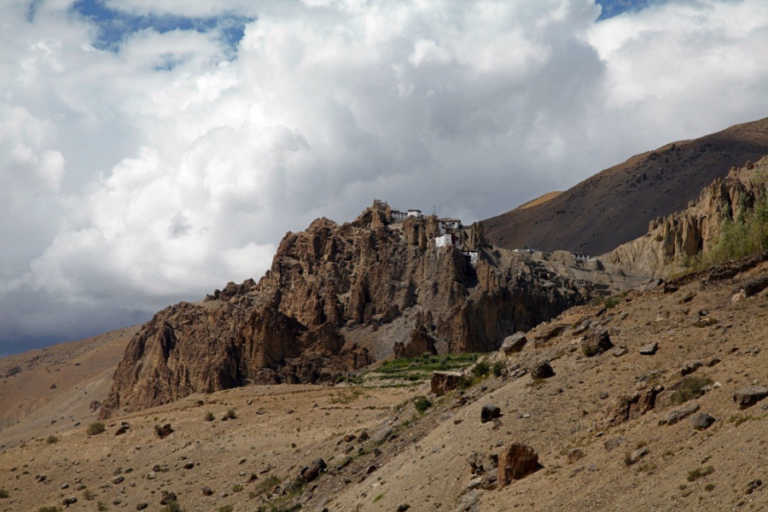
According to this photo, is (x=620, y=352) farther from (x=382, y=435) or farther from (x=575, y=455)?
(x=382, y=435)

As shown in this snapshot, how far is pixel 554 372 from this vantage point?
30281mm

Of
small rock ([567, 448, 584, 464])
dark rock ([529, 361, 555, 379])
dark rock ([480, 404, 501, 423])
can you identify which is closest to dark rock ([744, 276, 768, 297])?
dark rock ([529, 361, 555, 379])

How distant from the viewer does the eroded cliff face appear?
391 ft

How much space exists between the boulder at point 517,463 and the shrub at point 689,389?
12.4 ft

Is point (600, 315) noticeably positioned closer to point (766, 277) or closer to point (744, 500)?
point (766, 277)

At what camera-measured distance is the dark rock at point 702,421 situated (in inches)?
843

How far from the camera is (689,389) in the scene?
77.6 feet

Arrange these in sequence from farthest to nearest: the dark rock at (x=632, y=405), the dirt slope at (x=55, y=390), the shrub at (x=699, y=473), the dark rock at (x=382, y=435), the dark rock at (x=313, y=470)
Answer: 1. the dirt slope at (x=55, y=390)
2. the dark rock at (x=382, y=435)
3. the dark rock at (x=313, y=470)
4. the dark rock at (x=632, y=405)
5. the shrub at (x=699, y=473)

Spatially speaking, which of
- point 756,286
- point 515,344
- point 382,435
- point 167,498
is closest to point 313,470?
point 382,435

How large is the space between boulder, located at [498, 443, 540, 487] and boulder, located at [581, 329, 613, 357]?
7.13 metres

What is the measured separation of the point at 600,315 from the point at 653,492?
1687 cm

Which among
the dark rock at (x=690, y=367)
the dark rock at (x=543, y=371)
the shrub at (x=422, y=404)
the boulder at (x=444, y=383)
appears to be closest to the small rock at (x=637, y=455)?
the dark rock at (x=690, y=367)

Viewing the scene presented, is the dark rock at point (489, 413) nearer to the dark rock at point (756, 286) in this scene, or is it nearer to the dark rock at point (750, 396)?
the dark rock at point (750, 396)

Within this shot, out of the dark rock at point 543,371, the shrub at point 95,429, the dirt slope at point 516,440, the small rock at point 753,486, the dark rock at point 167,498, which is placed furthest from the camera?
the shrub at point 95,429
